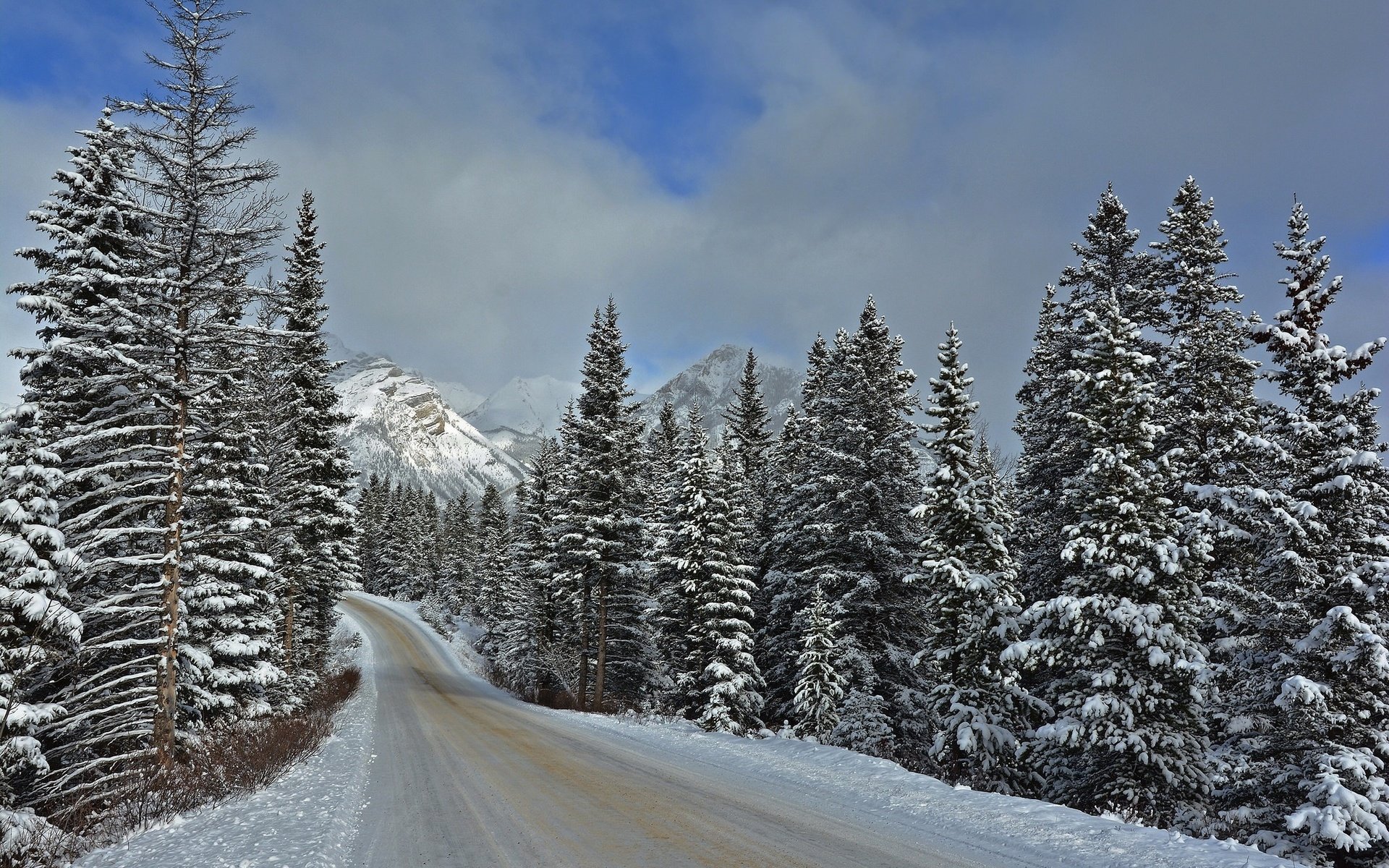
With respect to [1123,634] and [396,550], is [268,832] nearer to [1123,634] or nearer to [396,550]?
[1123,634]

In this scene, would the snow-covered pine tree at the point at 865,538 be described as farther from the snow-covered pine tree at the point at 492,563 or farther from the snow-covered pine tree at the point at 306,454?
the snow-covered pine tree at the point at 492,563

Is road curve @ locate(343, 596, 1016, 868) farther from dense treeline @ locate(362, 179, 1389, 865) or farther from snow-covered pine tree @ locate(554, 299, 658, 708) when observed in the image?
snow-covered pine tree @ locate(554, 299, 658, 708)

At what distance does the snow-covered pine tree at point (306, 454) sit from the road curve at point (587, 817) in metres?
9.05

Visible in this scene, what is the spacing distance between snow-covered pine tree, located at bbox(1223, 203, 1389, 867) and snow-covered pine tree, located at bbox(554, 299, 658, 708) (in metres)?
20.6

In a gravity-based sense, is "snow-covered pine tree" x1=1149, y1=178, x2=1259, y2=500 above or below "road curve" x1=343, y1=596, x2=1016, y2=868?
above

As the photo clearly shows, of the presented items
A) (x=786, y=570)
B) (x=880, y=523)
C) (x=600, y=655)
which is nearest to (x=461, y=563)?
(x=600, y=655)

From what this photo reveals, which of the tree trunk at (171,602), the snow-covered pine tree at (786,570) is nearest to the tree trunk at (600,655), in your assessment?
the snow-covered pine tree at (786,570)

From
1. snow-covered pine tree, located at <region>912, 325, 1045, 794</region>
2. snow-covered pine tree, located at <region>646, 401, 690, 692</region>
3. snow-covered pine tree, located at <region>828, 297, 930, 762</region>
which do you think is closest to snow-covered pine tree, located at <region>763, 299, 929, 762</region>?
snow-covered pine tree, located at <region>828, 297, 930, 762</region>

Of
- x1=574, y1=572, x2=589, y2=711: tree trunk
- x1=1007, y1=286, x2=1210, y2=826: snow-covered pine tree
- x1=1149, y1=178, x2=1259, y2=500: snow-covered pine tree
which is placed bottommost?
x1=574, y1=572, x2=589, y2=711: tree trunk

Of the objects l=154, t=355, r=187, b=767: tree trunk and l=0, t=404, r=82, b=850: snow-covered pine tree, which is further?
l=154, t=355, r=187, b=767: tree trunk

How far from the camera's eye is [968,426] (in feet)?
60.0

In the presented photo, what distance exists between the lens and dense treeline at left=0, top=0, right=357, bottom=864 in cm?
1056

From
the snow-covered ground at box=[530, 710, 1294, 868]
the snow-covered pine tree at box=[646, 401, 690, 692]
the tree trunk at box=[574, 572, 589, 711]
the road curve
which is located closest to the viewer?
the snow-covered ground at box=[530, 710, 1294, 868]

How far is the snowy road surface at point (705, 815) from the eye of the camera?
7.65 m
